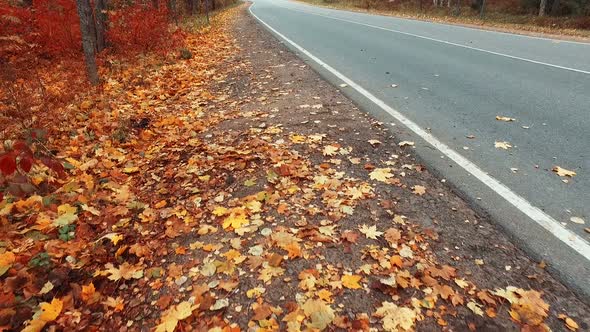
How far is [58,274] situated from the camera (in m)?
2.85

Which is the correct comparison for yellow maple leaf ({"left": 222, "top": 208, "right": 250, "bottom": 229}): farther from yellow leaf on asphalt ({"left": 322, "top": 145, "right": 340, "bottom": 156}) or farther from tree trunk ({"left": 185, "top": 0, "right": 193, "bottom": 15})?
tree trunk ({"left": 185, "top": 0, "right": 193, "bottom": 15})

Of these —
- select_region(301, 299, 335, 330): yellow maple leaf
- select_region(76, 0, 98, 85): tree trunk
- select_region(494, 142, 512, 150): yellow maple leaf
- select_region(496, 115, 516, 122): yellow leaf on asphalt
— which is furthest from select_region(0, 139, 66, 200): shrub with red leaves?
select_region(496, 115, 516, 122): yellow leaf on asphalt

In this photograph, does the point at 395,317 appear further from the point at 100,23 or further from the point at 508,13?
the point at 508,13

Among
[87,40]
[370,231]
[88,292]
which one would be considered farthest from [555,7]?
[88,292]

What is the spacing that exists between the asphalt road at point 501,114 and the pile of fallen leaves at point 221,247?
2.19ft

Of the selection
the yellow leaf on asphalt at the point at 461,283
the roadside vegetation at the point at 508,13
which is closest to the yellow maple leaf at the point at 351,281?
the yellow leaf on asphalt at the point at 461,283

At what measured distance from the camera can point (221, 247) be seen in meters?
3.11

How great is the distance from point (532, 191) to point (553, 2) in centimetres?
2889

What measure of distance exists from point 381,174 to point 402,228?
0.91 metres

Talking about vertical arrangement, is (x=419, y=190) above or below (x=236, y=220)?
above

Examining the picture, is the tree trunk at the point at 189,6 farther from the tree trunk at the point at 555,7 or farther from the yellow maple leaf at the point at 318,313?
the yellow maple leaf at the point at 318,313

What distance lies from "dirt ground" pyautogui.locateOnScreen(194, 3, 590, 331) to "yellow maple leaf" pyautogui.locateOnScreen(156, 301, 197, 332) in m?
0.29

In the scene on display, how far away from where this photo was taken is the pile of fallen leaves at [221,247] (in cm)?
248

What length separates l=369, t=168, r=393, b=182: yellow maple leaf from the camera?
3875 millimetres
